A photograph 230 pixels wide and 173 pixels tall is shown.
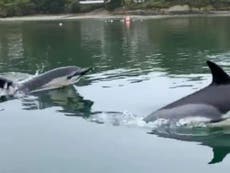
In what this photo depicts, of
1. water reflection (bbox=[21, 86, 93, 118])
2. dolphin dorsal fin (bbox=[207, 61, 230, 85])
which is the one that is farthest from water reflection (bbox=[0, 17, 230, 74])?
→ dolphin dorsal fin (bbox=[207, 61, 230, 85])

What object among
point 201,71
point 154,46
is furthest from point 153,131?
Answer: point 154,46

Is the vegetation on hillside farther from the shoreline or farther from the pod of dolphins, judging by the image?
the pod of dolphins

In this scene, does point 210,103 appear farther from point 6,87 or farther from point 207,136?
point 6,87

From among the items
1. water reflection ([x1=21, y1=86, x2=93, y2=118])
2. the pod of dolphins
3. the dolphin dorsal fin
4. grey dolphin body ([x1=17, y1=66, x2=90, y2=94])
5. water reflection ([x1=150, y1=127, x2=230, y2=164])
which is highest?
the dolphin dorsal fin

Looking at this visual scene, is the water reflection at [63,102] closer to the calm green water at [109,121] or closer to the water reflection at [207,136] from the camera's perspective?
the calm green water at [109,121]

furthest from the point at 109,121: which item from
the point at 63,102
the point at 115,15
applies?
the point at 115,15

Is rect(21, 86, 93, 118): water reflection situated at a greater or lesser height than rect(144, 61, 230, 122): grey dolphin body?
lesser

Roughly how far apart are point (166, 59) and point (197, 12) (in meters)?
50.7

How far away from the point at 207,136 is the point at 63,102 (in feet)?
18.1

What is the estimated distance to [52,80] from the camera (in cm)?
1852

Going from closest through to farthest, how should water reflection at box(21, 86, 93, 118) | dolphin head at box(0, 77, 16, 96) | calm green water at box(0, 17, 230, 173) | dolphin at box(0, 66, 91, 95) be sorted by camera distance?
calm green water at box(0, 17, 230, 173) < water reflection at box(21, 86, 93, 118) < dolphin head at box(0, 77, 16, 96) < dolphin at box(0, 66, 91, 95)

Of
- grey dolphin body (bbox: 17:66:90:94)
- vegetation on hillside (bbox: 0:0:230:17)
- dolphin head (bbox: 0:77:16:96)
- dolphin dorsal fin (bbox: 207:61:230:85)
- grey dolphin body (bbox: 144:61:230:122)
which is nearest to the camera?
dolphin dorsal fin (bbox: 207:61:230:85)

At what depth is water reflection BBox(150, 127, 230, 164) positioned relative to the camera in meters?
11.5

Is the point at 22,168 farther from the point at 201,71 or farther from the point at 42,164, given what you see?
the point at 201,71
